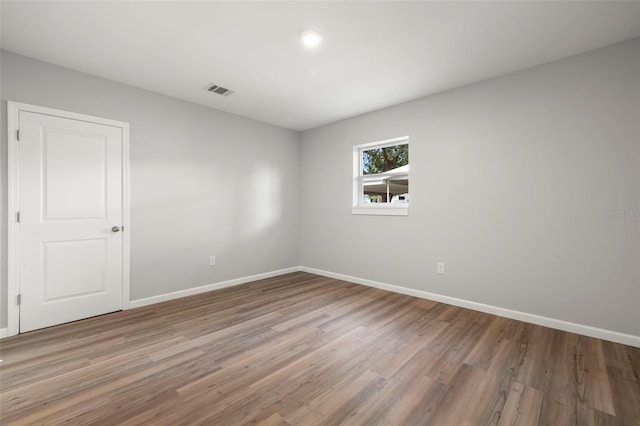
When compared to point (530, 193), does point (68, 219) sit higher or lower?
lower

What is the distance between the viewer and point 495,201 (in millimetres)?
3082

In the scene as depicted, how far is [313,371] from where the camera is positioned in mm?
2012

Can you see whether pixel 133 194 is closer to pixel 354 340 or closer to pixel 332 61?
pixel 332 61

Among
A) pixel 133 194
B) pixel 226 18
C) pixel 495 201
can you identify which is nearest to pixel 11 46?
pixel 133 194

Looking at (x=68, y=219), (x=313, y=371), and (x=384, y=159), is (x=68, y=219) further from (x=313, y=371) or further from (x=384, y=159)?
(x=384, y=159)

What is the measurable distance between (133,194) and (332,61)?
2763 mm

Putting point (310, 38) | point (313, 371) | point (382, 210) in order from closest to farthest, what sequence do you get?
point (313, 371)
point (310, 38)
point (382, 210)

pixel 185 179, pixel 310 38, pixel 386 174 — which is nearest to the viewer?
pixel 310 38

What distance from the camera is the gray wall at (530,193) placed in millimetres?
2430

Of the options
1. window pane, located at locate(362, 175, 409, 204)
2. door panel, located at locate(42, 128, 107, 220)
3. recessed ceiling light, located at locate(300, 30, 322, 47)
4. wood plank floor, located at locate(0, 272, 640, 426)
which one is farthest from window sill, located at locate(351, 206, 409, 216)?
door panel, located at locate(42, 128, 107, 220)

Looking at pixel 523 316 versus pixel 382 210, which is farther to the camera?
pixel 382 210

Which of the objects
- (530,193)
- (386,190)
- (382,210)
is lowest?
(382,210)

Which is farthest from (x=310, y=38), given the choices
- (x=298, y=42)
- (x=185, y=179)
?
(x=185, y=179)

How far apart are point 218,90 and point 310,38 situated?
1599 mm
